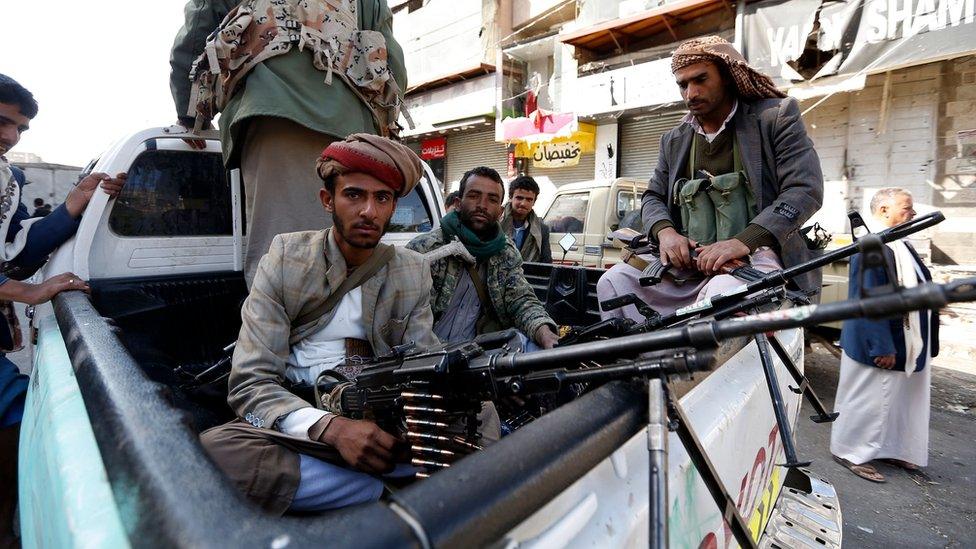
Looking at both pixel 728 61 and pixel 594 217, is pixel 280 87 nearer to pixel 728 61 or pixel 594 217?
pixel 728 61

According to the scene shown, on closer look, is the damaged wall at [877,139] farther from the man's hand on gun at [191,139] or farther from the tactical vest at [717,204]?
the man's hand on gun at [191,139]

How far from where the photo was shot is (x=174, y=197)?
304 cm

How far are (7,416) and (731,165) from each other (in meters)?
3.41

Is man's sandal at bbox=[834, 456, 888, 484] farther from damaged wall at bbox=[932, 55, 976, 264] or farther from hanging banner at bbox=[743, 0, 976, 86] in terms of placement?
hanging banner at bbox=[743, 0, 976, 86]

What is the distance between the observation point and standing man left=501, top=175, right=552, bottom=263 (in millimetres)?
4926

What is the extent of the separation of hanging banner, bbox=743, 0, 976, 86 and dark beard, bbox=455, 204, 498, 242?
7.81 meters

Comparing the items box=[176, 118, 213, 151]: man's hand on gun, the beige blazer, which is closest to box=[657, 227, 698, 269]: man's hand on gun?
the beige blazer

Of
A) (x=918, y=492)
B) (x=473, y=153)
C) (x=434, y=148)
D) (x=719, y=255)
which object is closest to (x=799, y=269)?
(x=719, y=255)

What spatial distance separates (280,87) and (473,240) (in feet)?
3.93

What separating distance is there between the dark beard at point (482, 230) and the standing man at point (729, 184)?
713 mm

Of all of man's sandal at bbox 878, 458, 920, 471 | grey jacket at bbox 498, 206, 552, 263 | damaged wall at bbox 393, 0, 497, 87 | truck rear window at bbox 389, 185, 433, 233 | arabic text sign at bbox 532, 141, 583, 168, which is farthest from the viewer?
damaged wall at bbox 393, 0, 497, 87

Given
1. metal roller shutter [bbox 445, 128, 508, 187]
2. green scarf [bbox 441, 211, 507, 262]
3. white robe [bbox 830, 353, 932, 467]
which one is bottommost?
white robe [bbox 830, 353, 932, 467]

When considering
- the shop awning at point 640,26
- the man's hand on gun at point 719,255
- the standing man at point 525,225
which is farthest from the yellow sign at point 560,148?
the man's hand on gun at point 719,255

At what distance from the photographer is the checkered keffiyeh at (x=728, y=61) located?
223 cm
